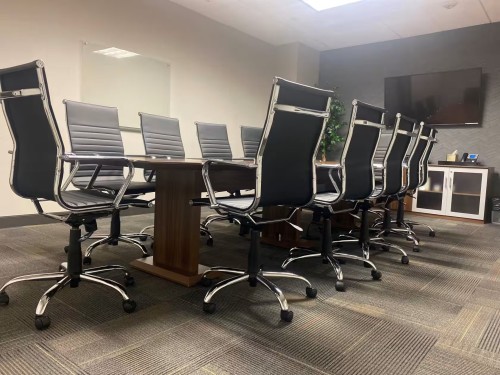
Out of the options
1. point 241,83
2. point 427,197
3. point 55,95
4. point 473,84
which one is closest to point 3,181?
point 55,95

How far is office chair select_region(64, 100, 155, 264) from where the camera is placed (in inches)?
109

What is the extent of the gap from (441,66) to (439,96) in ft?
1.65

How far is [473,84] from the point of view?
18.3ft

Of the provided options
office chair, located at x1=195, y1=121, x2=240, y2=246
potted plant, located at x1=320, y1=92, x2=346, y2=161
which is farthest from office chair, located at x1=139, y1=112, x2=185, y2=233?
potted plant, located at x1=320, y1=92, x2=346, y2=161

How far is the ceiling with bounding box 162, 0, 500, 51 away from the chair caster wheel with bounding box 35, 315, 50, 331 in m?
4.70

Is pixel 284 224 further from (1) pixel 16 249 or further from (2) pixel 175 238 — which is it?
(1) pixel 16 249

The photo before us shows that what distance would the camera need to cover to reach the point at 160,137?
11.3 ft

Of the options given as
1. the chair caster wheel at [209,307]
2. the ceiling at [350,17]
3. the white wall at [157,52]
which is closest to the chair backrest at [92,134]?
the white wall at [157,52]

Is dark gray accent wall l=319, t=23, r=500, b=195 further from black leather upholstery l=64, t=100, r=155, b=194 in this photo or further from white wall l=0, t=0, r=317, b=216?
black leather upholstery l=64, t=100, r=155, b=194

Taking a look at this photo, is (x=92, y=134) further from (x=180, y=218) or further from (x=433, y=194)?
(x=433, y=194)

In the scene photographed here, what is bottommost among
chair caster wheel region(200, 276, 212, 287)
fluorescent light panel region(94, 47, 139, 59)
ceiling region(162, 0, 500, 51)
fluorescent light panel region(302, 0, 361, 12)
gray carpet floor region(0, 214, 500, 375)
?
gray carpet floor region(0, 214, 500, 375)

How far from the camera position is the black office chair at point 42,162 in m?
1.61

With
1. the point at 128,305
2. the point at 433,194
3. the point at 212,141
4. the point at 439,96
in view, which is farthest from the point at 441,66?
the point at 128,305

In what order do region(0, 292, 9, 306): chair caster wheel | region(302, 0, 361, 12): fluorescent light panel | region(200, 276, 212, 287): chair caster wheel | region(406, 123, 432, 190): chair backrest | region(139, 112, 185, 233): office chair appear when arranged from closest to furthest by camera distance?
region(0, 292, 9, 306): chair caster wheel, region(200, 276, 212, 287): chair caster wheel, region(139, 112, 185, 233): office chair, region(406, 123, 432, 190): chair backrest, region(302, 0, 361, 12): fluorescent light panel
